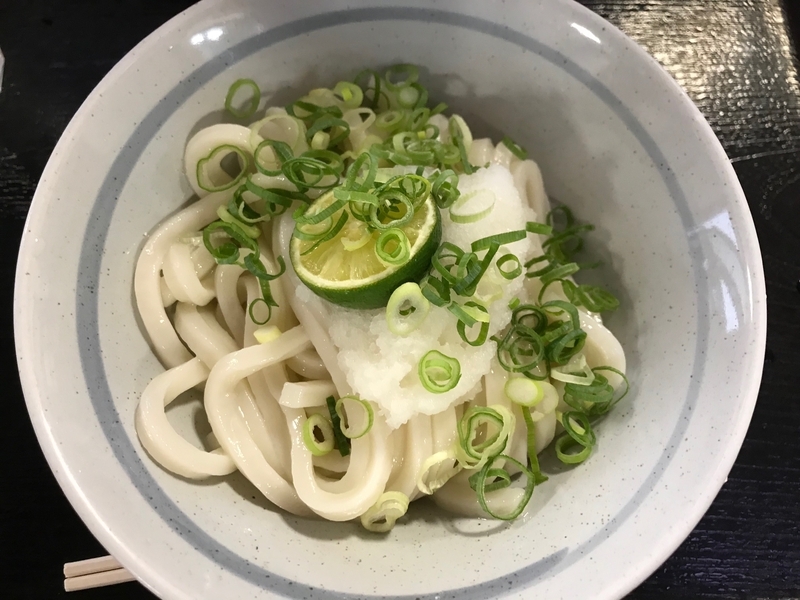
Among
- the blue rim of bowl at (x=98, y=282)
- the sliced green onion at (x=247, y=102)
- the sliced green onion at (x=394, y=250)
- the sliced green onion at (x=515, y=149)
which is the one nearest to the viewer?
the blue rim of bowl at (x=98, y=282)

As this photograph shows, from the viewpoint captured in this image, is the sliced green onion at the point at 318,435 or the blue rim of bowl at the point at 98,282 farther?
the sliced green onion at the point at 318,435

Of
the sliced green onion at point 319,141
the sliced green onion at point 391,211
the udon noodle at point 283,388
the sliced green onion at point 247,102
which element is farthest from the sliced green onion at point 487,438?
the sliced green onion at point 247,102

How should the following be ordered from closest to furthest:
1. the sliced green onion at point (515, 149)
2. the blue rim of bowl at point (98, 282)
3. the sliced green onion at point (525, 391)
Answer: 1. the blue rim of bowl at point (98, 282)
2. the sliced green onion at point (525, 391)
3. the sliced green onion at point (515, 149)

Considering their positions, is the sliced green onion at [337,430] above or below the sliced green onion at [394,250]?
below

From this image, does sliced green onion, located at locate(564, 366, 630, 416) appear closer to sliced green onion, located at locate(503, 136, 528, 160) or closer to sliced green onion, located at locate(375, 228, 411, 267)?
sliced green onion, located at locate(375, 228, 411, 267)

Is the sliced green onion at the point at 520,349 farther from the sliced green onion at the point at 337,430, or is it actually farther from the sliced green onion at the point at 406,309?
the sliced green onion at the point at 337,430
